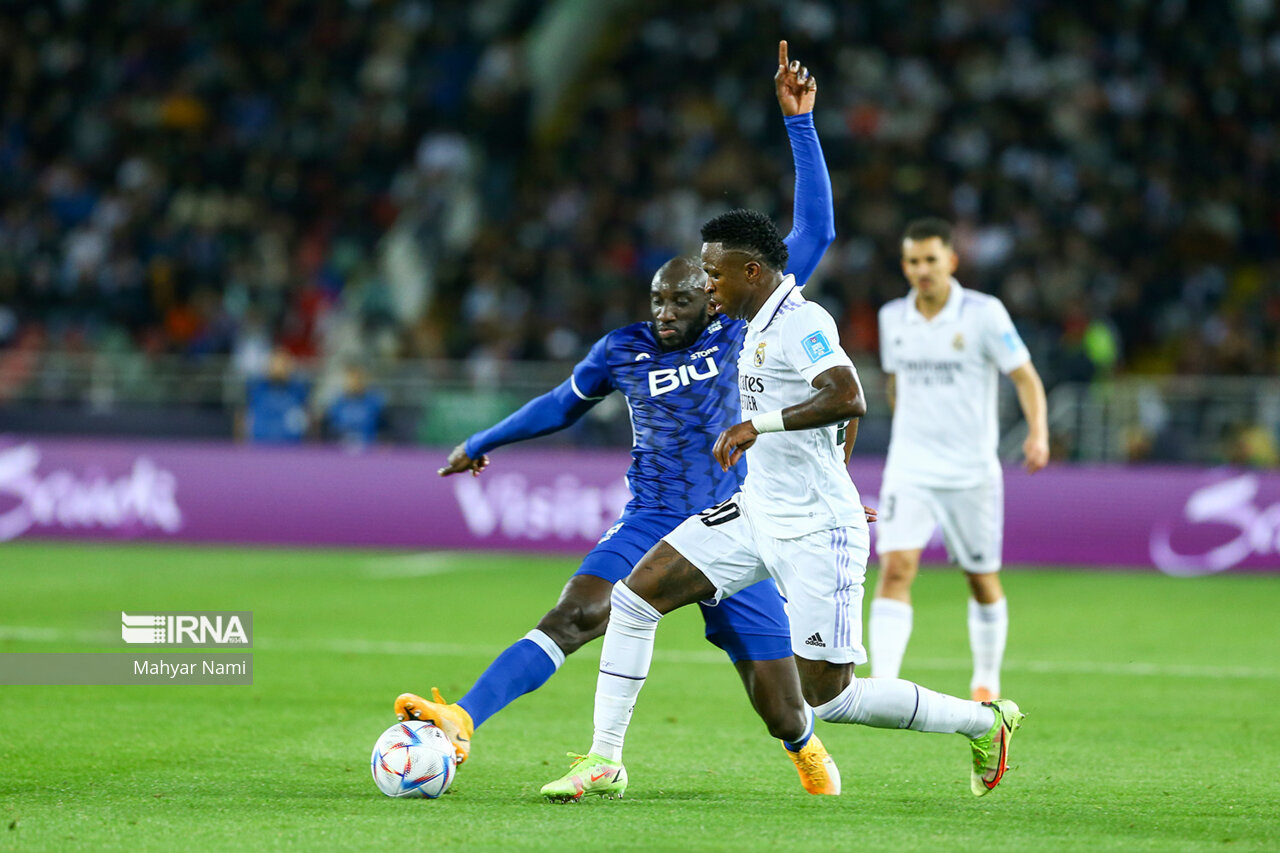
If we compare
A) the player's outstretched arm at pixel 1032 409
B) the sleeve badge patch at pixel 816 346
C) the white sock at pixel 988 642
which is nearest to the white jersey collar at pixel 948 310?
the player's outstretched arm at pixel 1032 409

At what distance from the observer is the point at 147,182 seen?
23.3m

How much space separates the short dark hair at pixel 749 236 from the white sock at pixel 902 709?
1537 mm

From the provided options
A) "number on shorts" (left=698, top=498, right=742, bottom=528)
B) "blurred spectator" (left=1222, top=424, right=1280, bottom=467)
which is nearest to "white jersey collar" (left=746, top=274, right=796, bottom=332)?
"number on shorts" (left=698, top=498, right=742, bottom=528)

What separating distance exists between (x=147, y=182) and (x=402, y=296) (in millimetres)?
4480

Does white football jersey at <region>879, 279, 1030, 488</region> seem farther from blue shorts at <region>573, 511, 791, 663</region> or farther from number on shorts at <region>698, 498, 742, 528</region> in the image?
number on shorts at <region>698, 498, 742, 528</region>

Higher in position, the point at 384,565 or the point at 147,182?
the point at 147,182

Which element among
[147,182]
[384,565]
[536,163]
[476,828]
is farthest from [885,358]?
[147,182]

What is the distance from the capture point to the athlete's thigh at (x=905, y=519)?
8.45 metres

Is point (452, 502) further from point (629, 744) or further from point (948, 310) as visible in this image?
point (629, 744)

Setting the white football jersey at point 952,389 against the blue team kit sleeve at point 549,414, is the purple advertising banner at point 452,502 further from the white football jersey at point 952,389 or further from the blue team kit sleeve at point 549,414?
the blue team kit sleeve at point 549,414

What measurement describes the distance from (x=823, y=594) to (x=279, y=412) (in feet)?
43.3

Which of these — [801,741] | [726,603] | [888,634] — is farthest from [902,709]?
[888,634]

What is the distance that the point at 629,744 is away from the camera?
7129 millimetres

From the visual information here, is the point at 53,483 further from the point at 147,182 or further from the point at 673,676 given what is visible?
the point at 673,676
